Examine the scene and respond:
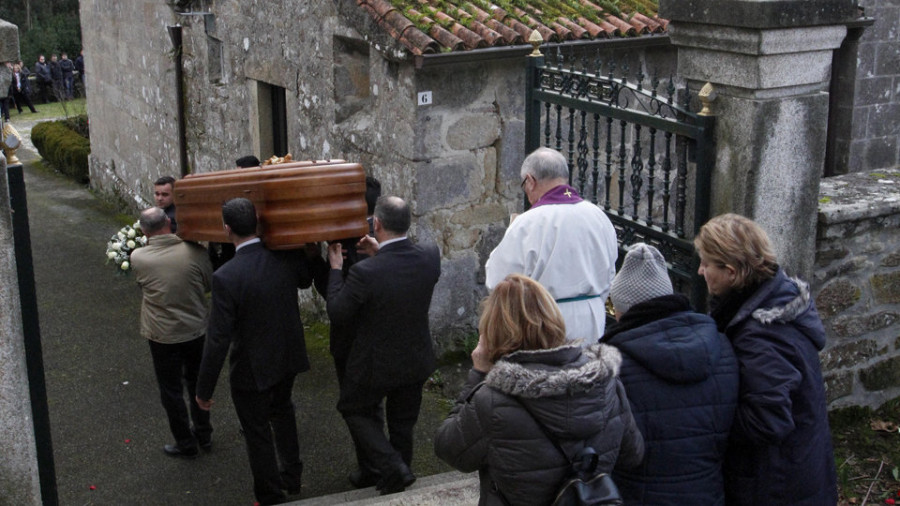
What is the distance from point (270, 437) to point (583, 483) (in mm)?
2679

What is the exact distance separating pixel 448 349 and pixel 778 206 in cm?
362

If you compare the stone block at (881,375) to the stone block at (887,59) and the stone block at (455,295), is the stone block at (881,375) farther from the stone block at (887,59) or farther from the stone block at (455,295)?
the stone block at (887,59)

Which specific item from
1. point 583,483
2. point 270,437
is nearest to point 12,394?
point 270,437

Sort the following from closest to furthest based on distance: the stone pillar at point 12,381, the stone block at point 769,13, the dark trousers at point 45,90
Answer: the stone pillar at point 12,381 → the stone block at point 769,13 → the dark trousers at point 45,90

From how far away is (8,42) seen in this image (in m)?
3.94

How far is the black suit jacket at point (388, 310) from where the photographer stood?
489 cm

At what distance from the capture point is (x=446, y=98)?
7312 mm

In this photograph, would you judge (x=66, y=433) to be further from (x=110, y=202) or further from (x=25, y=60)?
(x=25, y=60)

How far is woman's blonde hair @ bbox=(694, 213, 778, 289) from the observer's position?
3496 mm

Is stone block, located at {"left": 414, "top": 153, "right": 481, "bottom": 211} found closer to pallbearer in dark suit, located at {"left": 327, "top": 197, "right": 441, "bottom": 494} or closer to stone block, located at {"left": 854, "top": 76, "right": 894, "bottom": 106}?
pallbearer in dark suit, located at {"left": 327, "top": 197, "right": 441, "bottom": 494}

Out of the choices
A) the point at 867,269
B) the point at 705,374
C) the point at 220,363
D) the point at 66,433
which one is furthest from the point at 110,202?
the point at 705,374

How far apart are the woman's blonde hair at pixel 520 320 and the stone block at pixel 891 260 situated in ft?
9.17

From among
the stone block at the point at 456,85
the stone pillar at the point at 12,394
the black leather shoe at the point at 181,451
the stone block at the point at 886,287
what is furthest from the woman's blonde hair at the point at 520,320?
the stone block at the point at 456,85

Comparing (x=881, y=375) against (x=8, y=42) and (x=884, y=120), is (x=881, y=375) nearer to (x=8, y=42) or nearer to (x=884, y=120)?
(x=8, y=42)
